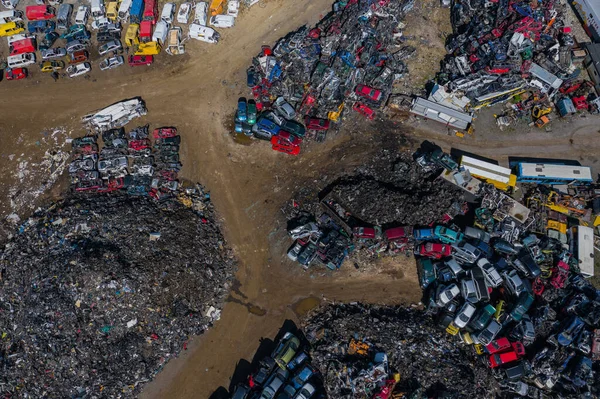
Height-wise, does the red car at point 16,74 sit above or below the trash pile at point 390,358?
above

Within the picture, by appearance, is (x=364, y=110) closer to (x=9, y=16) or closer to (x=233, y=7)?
(x=233, y=7)

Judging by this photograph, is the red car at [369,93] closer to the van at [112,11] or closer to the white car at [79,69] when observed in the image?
the van at [112,11]

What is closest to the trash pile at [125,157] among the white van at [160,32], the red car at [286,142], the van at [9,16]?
the white van at [160,32]

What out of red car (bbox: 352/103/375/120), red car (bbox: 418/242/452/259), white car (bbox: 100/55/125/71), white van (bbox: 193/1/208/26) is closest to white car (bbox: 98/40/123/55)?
white car (bbox: 100/55/125/71)

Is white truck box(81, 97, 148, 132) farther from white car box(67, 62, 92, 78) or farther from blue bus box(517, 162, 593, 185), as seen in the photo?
blue bus box(517, 162, 593, 185)

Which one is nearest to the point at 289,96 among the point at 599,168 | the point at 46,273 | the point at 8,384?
the point at 46,273

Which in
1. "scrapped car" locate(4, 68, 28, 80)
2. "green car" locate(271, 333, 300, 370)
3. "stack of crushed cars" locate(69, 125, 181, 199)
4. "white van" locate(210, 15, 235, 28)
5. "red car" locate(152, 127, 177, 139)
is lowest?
"green car" locate(271, 333, 300, 370)
